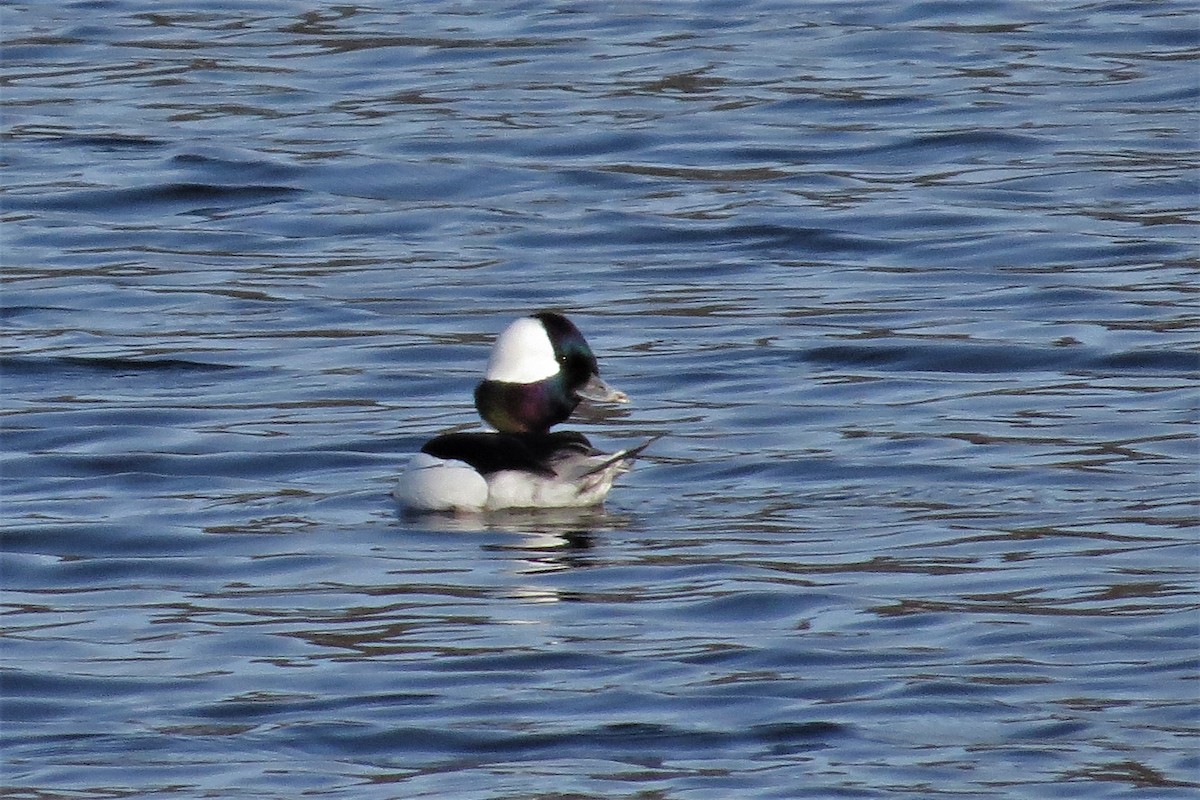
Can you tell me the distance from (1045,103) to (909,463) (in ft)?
26.3

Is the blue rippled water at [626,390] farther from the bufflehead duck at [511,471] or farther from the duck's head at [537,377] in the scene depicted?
the duck's head at [537,377]

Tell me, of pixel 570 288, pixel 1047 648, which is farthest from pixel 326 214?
pixel 1047 648

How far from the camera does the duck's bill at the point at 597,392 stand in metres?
10.5

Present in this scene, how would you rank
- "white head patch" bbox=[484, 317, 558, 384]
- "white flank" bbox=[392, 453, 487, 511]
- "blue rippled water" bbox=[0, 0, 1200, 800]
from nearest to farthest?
1. "blue rippled water" bbox=[0, 0, 1200, 800]
2. "white flank" bbox=[392, 453, 487, 511]
3. "white head patch" bbox=[484, 317, 558, 384]

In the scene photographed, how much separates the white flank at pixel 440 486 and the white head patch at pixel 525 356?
665 millimetres

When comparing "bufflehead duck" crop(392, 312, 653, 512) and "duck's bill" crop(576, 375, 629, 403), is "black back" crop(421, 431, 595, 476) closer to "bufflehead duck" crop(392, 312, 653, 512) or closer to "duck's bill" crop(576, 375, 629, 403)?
"bufflehead duck" crop(392, 312, 653, 512)

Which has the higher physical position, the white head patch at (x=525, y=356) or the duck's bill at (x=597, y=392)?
Answer: the white head patch at (x=525, y=356)

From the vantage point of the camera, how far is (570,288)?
548 inches

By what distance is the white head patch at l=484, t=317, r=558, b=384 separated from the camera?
10.4 m

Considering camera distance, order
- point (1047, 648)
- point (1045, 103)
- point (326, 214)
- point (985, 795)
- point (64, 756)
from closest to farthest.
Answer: point (985, 795), point (64, 756), point (1047, 648), point (326, 214), point (1045, 103)

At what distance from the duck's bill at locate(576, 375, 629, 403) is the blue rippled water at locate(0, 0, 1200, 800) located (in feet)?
1.20

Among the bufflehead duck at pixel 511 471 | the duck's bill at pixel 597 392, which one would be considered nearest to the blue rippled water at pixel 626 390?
the bufflehead duck at pixel 511 471

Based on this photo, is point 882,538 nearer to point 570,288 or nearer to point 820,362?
point 820,362

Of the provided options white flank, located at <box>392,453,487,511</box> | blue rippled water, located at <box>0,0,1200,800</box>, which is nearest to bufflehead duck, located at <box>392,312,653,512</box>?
white flank, located at <box>392,453,487,511</box>
